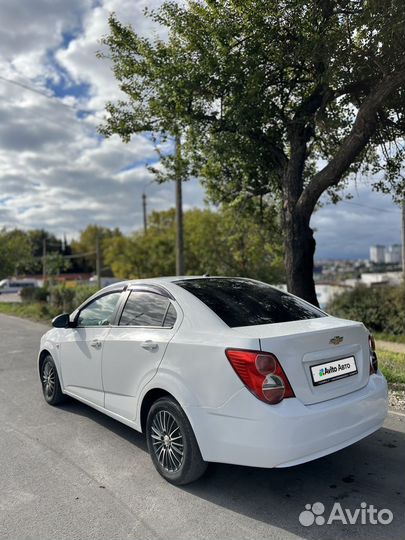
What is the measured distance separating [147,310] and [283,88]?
19.1 ft

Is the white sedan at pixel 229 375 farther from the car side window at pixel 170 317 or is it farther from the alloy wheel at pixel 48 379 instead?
the alloy wheel at pixel 48 379

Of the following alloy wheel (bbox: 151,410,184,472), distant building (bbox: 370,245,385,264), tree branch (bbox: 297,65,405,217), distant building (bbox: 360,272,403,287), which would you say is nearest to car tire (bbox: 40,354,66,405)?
alloy wheel (bbox: 151,410,184,472)

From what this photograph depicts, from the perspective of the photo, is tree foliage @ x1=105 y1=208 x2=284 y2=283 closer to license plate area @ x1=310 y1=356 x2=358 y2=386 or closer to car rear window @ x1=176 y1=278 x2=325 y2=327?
car rear window @ x1=176 y1=278 x2=325 y2=327

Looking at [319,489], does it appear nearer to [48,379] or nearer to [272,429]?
[272,429]

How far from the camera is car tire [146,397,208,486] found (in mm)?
3352

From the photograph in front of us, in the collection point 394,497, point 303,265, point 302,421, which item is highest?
point 303,265

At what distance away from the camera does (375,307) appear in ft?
53.4

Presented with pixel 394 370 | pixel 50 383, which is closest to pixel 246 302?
pixel 50 383

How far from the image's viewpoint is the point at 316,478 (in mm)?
3645

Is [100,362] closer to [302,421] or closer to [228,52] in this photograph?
[302,421]

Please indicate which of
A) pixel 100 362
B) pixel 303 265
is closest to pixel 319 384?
pixel 100 362

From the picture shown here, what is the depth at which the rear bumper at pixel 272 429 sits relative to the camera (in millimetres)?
2957

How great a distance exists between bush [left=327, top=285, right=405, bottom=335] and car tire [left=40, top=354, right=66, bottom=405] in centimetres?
1277

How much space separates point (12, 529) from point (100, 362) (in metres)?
1.68
